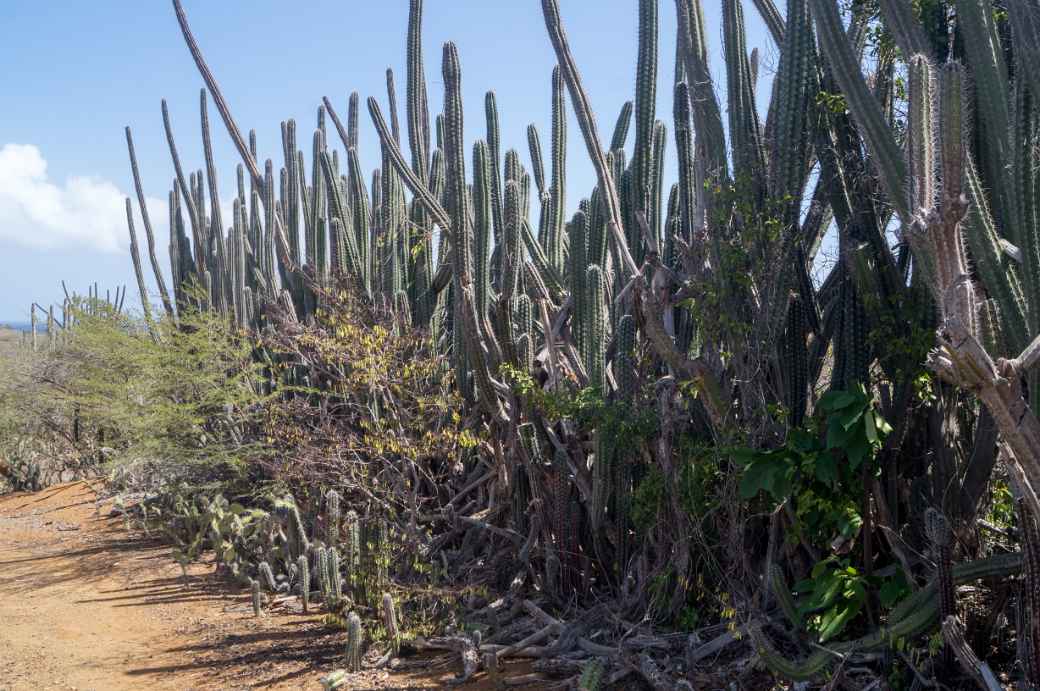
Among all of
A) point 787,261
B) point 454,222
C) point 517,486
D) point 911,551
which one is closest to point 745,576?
point 911,551

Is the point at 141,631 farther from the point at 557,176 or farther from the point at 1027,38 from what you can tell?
the point at 1027,38

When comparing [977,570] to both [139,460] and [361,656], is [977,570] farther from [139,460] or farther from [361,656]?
[139,460]

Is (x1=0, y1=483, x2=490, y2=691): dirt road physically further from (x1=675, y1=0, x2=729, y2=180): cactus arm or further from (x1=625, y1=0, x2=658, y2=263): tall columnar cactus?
(x1=675, y1=0, x2=729, y2=180): cactus arm

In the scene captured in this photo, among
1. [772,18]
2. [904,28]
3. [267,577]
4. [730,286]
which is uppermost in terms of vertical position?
[772,18]

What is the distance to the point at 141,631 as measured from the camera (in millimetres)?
7797

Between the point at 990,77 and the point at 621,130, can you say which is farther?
the point at 621,130

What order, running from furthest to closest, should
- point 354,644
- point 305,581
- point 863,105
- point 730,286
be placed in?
point 305,581 → point 354,644 → point 730,286 → point 863,105

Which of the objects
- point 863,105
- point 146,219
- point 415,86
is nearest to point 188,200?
point 146,219

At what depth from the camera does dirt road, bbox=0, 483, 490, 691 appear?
6434 millimetres

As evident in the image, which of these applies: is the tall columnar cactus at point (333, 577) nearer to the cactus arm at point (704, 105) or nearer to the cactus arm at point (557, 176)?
the cactus arm at point (557, 176)

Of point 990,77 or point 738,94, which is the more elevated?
point 738,94

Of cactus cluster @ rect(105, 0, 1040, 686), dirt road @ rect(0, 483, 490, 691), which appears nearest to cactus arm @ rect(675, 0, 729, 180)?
cactus cluster @ rect(105, 0, 1040, 686)

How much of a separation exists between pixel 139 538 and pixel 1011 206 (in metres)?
10.8

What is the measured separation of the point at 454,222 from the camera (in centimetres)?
727
